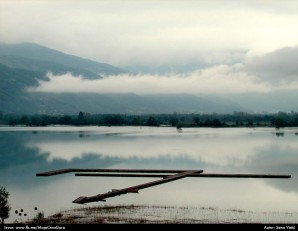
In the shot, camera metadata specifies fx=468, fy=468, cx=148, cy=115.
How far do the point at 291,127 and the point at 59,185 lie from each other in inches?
3867

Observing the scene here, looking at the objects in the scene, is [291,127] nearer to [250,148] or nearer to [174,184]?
[250,148]

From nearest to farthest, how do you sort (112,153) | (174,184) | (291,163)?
(174,184)
(291,163)
(112,153)

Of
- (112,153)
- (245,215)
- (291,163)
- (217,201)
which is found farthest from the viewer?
(112,153)

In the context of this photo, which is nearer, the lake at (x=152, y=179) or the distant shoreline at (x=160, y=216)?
the distant shoreline at (x=160, y=216)

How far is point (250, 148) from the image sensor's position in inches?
2395

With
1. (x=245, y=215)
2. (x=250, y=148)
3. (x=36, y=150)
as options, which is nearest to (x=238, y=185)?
(x=245, y=215)

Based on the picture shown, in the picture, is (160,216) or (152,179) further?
(152,179)

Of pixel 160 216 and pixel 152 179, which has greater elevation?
pixel 152 179

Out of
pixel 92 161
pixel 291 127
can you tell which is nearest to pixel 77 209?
pixel 92 161

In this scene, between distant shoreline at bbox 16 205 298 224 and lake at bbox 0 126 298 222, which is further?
lake at bbox 0 126 298 222

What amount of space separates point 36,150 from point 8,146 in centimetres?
940

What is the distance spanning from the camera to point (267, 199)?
1083 inches

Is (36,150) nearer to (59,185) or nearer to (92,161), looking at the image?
(92,161)

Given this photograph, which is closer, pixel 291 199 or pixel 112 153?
pixel 291 199
